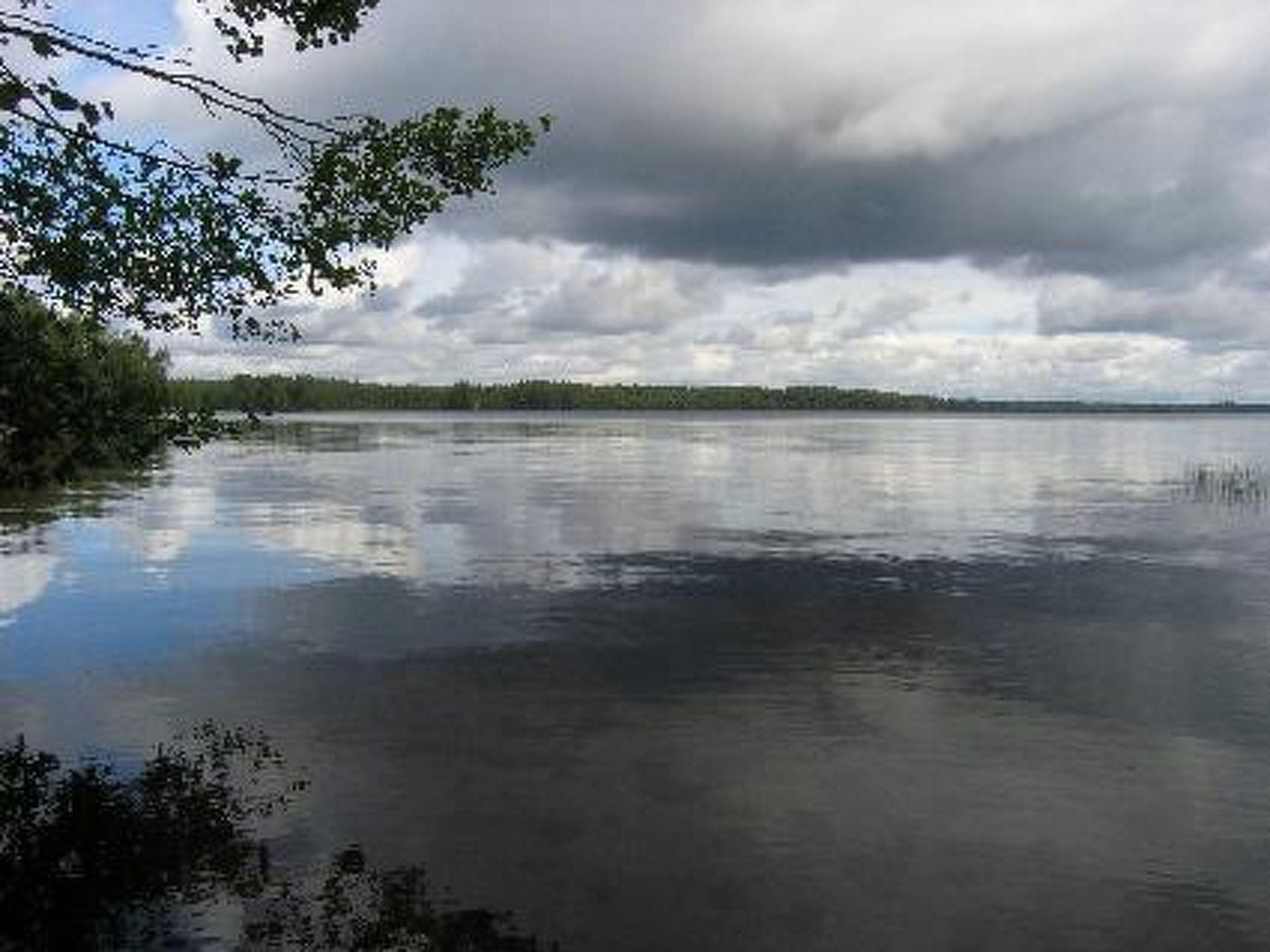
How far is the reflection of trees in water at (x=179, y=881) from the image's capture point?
13734 millimetres

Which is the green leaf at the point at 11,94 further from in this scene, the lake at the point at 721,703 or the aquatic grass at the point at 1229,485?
the aquatic grass at the point at 1229,485

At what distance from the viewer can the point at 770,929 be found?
14328 mm

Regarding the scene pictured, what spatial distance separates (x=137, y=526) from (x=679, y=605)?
29175 millimetres

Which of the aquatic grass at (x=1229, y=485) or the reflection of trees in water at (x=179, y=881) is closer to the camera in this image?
the reflection of trees in water at (x=179, y=881)

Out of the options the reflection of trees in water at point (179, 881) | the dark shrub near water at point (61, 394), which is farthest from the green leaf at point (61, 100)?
the reflection of trees in water at point (179, 881)

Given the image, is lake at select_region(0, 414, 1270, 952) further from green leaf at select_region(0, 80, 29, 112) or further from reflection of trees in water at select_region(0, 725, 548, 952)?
green leaf at select_region(0, 80, 29, 112)

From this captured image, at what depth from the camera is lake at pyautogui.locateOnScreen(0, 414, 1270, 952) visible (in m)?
15.5

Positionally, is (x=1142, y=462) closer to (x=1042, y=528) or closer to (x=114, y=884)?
(x=1042, y=528)

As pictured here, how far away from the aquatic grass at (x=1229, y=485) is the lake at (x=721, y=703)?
1681 cm

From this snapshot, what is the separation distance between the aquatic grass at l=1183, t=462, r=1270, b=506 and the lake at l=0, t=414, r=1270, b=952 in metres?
16.8

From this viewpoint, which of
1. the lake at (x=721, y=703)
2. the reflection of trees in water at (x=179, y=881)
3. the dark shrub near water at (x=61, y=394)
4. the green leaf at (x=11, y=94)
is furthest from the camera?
the lake at (x=721, y=703)

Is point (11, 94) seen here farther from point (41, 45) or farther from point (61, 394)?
point (61, 394)

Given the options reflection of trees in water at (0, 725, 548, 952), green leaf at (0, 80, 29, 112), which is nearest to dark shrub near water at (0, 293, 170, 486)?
green leaf at (0, 80, 29, 112)

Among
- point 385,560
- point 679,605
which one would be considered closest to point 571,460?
point 385,560
